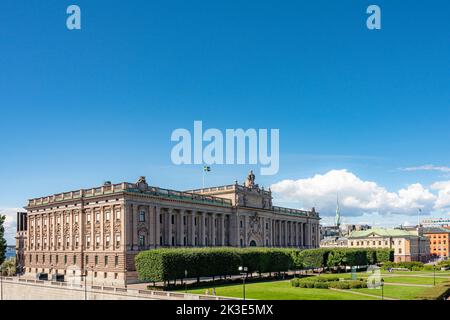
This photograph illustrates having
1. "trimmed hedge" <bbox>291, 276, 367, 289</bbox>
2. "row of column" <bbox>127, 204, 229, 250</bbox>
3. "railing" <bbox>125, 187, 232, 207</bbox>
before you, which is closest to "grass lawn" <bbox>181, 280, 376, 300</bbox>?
"trimmed hedge" <bbox>291, 276, 367, 289</bbox>

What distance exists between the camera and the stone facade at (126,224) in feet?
303

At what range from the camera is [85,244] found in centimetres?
9844

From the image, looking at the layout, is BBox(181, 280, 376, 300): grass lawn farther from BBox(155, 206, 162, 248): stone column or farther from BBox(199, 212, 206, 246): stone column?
BBox(199, 212, 206, 246): stone column

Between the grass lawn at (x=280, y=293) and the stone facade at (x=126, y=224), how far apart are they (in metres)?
21.4

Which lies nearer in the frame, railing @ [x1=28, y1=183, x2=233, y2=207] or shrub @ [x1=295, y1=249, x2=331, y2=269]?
railing @ [x1=28, y1=183, x2=233, y2=207]

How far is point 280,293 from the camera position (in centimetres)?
7175

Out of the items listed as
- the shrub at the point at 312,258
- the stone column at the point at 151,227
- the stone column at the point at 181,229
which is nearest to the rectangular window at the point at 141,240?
the stone column at the point at 151,227

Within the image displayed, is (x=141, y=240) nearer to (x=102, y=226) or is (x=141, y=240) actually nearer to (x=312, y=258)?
(x=102, y=226)

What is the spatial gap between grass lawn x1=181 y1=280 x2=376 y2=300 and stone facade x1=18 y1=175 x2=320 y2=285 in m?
21.4

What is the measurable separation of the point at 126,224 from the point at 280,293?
32.5m

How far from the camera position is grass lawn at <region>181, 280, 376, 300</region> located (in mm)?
66438

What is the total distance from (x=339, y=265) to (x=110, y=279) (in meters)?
58.0
